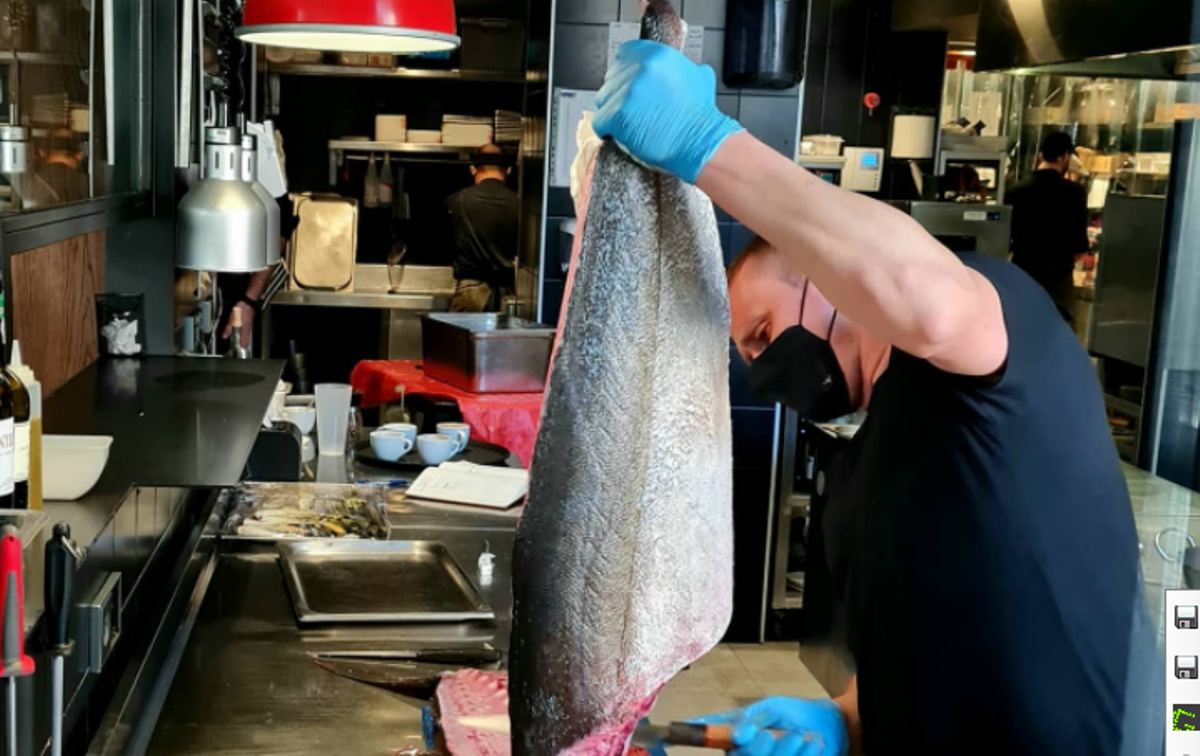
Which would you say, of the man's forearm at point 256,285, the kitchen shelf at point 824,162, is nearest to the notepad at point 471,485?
the man's forearm at point 256,285

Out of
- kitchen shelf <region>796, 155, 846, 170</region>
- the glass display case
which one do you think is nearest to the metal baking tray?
the glass display case

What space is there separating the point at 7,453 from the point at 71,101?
0.93m

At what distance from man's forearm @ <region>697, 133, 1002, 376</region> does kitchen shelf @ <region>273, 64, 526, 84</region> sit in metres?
6.94

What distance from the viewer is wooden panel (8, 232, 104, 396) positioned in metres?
2.38

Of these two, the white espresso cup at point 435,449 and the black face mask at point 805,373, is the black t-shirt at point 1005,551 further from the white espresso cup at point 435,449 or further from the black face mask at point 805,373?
the white espresso cup at point 435,449

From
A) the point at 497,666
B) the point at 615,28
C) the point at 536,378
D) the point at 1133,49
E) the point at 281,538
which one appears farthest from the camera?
the point at 615,28

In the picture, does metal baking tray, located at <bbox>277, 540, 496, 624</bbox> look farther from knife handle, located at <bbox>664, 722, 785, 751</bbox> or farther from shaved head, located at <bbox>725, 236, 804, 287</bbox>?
shaved head, located at <bbox>725, 236, 804, 287</bbox>

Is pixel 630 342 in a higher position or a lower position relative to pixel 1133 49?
lower

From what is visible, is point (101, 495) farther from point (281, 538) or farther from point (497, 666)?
point (281, 538)

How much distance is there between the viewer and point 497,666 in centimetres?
207

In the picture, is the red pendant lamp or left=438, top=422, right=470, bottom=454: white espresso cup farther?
left=438, top=422, right=470, bottom=454: white espresso cup

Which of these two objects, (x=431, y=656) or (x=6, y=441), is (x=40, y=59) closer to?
(x=6, y=441)

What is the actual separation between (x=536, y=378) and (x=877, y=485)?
3.12 metres

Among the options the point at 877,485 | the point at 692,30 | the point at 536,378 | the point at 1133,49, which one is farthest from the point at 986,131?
the point at 877,485
